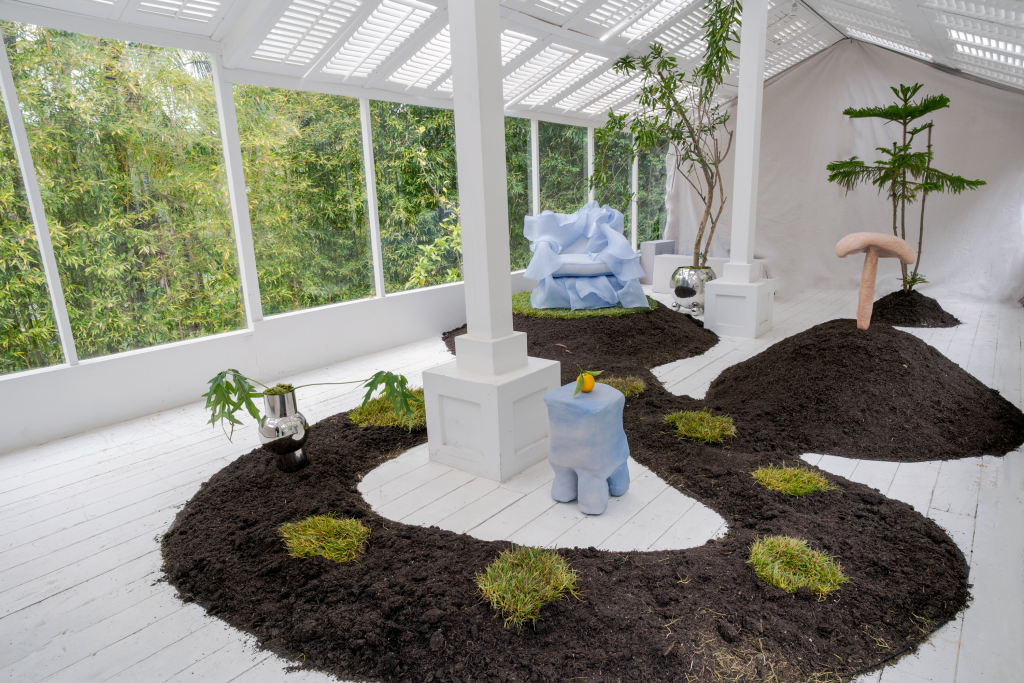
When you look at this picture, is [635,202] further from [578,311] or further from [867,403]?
[867,403]

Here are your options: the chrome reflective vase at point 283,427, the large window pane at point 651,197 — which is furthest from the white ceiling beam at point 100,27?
the large window pane at point 651,197

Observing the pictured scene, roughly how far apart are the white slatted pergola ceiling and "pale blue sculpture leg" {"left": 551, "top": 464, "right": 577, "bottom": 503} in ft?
10.5

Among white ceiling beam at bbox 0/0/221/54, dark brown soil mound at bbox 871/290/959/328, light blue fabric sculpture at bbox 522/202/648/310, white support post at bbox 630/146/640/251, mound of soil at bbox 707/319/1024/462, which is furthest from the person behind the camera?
white support post at bbox 630/146/640/251


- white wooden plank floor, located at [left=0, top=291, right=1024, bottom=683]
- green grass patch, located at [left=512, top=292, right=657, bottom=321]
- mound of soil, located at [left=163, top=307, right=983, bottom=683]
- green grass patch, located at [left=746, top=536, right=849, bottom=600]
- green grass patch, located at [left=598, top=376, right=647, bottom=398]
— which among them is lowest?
white wooden plank floor, located at [left=0, top=291, right=1024, bottom=683]

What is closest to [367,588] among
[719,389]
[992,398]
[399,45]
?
[719,389]

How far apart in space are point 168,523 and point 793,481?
263 cm

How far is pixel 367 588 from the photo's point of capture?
1.94 meters

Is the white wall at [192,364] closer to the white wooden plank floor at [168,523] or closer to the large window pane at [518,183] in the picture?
the white wooden plank floor at [168,523]

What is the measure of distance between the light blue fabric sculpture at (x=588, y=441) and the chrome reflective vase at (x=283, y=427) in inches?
47.4

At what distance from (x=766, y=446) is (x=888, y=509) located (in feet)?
2.36

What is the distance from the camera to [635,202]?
8.56m

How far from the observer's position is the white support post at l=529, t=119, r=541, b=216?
22.4ft

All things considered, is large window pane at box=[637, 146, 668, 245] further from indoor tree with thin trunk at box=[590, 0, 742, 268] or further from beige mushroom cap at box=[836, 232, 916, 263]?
beige mushroom cap at box=[836, 232, 916, 263]

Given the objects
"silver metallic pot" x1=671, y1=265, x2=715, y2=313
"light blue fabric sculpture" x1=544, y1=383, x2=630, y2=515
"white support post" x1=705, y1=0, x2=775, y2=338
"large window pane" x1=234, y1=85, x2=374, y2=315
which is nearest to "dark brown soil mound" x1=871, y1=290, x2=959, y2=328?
"white support post" x1=705, y1=0, x2=775, y2=338
